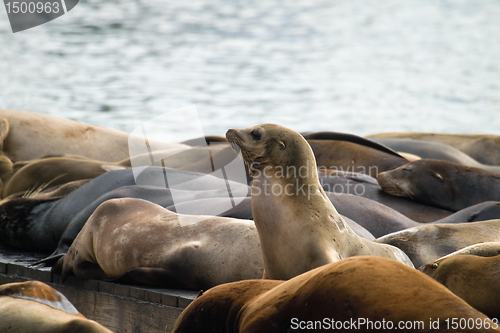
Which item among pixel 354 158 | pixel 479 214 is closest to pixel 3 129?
pixel 354 158

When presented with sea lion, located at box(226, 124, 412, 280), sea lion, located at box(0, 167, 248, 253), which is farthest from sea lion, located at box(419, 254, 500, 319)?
sea lion, located at box(0, 167, 248, 253)

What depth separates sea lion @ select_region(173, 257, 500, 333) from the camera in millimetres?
1104

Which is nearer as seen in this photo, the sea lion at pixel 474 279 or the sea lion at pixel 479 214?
the sea lion at pixel 474 279

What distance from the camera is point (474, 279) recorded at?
1.88 metres

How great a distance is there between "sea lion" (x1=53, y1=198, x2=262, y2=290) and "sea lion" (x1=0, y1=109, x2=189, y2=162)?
2516mm

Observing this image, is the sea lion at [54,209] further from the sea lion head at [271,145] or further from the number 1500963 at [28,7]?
the number 1500963 at [28,7]

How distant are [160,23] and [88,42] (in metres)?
2.98

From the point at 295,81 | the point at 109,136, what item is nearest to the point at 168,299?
the point at 109,136

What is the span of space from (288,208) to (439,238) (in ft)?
3.50

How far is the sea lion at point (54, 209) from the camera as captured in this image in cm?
355

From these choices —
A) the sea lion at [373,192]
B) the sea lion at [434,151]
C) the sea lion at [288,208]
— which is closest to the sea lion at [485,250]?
the sea lion at [288,208]

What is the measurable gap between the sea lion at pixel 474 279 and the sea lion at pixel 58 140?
3641mm

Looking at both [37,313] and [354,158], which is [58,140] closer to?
[354,158]

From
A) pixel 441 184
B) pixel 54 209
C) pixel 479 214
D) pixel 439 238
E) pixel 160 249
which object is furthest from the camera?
pixel 441 184
